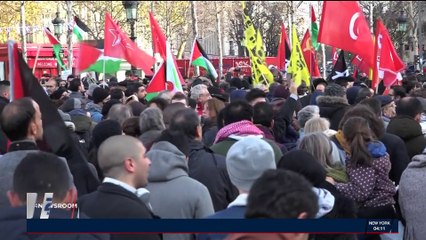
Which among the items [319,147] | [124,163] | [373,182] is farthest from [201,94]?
[124,163]

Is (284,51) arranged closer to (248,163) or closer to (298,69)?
(298,69)

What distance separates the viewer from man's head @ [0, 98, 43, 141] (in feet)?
16.2

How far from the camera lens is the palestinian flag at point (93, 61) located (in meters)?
14.9

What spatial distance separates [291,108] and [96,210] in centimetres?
579

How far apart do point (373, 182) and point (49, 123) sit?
7.72 feet

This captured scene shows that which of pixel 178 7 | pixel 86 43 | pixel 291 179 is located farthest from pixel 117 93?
pixel 178 7

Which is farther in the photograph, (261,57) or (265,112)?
(261,57)

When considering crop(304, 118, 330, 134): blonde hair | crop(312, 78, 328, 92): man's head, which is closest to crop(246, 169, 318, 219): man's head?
crop(304, 118, 330, 134): blonde hair

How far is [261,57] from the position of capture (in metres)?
17.2

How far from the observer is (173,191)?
5078mm

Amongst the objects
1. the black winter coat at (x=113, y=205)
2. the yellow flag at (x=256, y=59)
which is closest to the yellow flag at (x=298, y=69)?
the yellow flag at (x=256, y=59)

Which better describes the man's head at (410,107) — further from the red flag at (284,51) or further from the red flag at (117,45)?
the red flag at (284,51)

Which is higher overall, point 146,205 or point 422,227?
point 146,205

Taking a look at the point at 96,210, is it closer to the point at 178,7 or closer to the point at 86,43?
the point at 86,43
